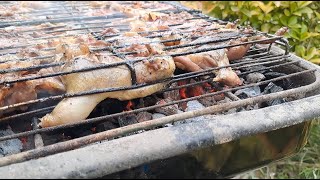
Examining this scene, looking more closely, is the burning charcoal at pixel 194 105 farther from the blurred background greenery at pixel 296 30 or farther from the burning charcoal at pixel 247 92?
the blurred background greenery at pixel 296 30

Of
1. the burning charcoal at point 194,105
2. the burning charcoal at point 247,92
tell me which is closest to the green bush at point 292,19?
the burning charcoal at point 247,92

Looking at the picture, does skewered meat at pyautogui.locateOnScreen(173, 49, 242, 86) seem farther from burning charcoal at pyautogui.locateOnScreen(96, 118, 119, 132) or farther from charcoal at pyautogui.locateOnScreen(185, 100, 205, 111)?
burning charcoal at pyautogui.locateOnScreen(96, 118, 119, 132)

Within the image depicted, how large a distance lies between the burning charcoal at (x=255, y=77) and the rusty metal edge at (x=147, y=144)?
64 centimetres

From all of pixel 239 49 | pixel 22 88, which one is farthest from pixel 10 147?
pixel 239 49

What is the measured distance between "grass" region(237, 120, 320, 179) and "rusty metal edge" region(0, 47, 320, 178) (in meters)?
2.00

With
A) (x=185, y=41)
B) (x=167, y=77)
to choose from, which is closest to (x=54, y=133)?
(x=167, y=77)

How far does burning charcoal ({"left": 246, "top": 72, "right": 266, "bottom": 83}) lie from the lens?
3.22 meters

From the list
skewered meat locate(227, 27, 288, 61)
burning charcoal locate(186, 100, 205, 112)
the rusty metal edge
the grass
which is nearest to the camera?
the rusty metal edge

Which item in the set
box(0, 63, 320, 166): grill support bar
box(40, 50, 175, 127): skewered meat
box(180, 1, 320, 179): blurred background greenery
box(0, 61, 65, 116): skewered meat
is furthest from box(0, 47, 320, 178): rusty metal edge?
box(180, 1, 320, 179): blurred background greenery

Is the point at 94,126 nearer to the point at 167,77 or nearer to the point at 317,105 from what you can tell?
the point at 167,77

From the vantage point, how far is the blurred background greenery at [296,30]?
4574 mm

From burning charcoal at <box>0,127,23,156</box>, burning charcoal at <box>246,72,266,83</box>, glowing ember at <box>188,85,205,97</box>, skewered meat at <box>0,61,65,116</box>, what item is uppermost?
skewered meat at <box>0,61,65,116</box>

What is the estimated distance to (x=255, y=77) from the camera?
3.24 meters

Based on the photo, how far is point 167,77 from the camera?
271 centimetres
